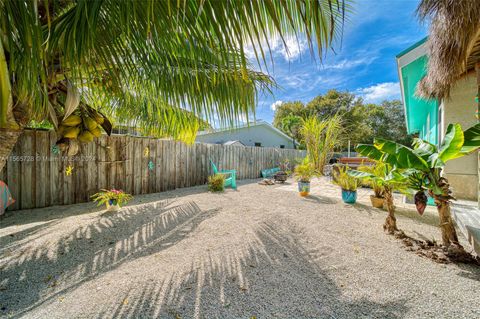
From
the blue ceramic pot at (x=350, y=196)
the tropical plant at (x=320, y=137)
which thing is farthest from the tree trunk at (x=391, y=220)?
the tropical plant at (x=320, y=137)

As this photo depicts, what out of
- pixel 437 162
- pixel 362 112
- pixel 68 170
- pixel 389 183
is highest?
pixel 362 112

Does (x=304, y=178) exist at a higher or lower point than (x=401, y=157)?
lower

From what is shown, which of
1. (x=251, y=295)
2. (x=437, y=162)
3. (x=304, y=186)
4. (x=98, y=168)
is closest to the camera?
(x=251, y=295)

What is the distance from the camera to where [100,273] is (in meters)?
1.78

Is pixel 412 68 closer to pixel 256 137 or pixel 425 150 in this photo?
pixel 425 150

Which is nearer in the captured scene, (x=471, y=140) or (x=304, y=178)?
(x=471, y=140)

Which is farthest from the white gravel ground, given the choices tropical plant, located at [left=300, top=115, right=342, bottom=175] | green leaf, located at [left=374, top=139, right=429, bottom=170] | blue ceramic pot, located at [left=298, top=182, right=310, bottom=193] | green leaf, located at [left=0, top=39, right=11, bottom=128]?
tropical plant, located at [left=300, top=115, right=342, bottom=175]

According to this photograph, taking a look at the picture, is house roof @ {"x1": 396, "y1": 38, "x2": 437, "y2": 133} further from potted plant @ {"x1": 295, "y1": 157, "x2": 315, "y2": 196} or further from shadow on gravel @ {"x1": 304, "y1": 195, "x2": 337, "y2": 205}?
shadow on gravel @ {"x1": 304, "y1": 195, "x2": 337, "y2": 205}

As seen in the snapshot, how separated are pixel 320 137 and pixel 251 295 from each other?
17.5 feet

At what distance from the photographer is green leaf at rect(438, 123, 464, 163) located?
1.90 metres

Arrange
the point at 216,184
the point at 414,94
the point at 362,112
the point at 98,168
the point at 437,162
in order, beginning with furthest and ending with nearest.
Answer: the point at 362,112 → the point at 216,184 → the point at 414,94 → the point at 98,168 → the point at 437,162

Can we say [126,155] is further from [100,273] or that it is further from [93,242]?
[100,273]

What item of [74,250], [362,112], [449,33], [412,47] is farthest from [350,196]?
[362,112]

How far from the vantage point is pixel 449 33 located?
2.36 metres
